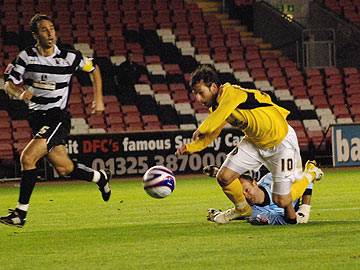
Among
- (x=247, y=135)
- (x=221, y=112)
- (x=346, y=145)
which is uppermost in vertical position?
(x=221, y=112)

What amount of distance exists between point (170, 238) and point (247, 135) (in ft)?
5.19

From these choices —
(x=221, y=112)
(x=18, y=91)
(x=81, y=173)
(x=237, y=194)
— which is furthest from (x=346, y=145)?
(x=221, y=112)

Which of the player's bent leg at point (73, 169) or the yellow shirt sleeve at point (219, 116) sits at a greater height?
the yellow shirt sleeve at point (219, 116)

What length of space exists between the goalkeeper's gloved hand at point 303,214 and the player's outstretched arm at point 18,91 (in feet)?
10.3

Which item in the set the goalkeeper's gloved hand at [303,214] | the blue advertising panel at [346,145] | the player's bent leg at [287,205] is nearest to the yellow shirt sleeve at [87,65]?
the player's bent leg at [287,205]

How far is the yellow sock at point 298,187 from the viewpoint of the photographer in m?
11.5

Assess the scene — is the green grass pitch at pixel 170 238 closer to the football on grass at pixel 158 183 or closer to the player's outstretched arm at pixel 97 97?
the football on grass at pixel 158 183

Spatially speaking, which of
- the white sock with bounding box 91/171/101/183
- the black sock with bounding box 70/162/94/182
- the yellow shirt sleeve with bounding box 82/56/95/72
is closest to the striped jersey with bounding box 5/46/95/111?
the yellow shirt sleeve with bounding box 82/56/95/72

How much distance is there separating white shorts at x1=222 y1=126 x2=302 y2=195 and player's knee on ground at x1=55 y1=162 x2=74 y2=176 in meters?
2.11

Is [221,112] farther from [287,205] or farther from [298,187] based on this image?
[298,187]

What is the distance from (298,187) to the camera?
11.5 metres

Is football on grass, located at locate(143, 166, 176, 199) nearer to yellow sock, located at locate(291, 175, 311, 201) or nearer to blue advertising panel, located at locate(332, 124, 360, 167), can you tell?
yellow sock, located at locate(291, 175, 311, 201)

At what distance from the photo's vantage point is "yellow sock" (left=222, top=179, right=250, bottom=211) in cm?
1148

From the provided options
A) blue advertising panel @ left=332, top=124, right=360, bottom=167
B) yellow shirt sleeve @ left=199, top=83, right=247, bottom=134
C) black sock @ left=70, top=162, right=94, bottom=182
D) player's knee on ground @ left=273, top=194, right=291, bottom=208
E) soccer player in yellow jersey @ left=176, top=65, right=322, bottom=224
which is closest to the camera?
yellow shirt sleeve @ left=199, top=83, right=247, bottom=134
